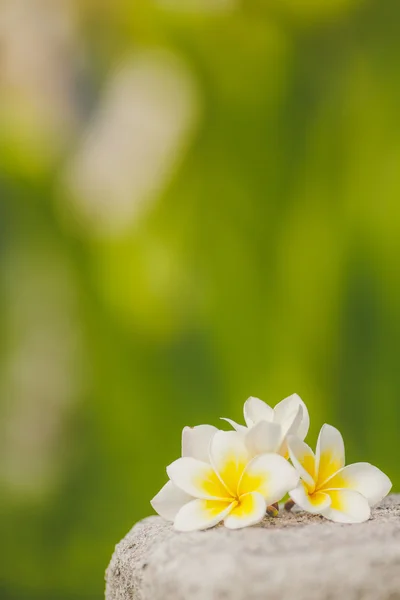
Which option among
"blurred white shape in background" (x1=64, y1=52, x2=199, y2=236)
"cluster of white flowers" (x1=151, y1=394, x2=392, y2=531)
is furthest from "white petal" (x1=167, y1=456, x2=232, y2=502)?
"blurred white shape in background" (x1=64, y1=52, x2=199, y2=236)

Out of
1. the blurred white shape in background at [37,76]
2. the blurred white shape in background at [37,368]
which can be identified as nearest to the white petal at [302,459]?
the blurred white shape in background at [37,368]

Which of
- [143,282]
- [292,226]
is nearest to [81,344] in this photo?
[143,282]

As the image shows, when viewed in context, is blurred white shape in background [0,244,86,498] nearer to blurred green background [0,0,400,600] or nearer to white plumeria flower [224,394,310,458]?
blurred green background [0,0,400,600]

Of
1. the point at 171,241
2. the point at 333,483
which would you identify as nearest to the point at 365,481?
the point at 333,483

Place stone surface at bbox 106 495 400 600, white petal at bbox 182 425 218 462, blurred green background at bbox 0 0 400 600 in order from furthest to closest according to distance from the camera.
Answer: blurred green background at bbox 0 0 400 600
white petal at bbox 182 425 218 462
stone surface at bbox 106 495 400 600

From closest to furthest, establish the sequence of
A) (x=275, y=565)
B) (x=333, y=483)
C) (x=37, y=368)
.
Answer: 1. (x=275, y=565)
2. (x=333, y=483)
3. (x=37, y=368)

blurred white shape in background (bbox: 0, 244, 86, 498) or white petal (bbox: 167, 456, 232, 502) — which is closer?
white petal (bbox: 167, 456, 232, 502)

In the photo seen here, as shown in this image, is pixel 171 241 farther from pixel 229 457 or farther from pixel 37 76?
pixel 229 457
